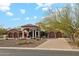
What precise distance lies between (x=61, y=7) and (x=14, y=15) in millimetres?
1502

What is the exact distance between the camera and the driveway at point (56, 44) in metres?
7.99

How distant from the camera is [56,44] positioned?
805 cm

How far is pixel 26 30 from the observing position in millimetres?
8195

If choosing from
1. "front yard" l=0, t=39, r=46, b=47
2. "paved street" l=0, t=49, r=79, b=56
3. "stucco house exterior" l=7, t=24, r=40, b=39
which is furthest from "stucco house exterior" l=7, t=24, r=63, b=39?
"paved street" l=0, t=49, r=79, b=56

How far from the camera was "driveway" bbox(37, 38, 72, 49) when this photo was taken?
26.2 feet

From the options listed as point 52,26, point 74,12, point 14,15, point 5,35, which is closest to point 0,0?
point 14,15

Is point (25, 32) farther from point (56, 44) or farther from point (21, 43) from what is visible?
point (56, 44)

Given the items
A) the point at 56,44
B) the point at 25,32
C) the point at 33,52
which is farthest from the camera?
the point at 25,32

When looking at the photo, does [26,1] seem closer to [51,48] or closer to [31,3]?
[31,3]

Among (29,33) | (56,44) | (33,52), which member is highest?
(29,33)

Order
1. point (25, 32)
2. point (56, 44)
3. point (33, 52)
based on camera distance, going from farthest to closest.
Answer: point (25, 32) < point (56, 44) < point (33, 52)

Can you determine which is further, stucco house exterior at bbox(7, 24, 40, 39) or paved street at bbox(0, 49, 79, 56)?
stucco house exterior at bbox(7, 24, 40, 39)

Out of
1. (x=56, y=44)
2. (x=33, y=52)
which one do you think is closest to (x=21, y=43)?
(x=33, y=52)

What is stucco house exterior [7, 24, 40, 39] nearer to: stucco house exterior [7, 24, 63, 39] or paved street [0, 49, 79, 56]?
stucco house exterior [7, 24, 63, 39]
